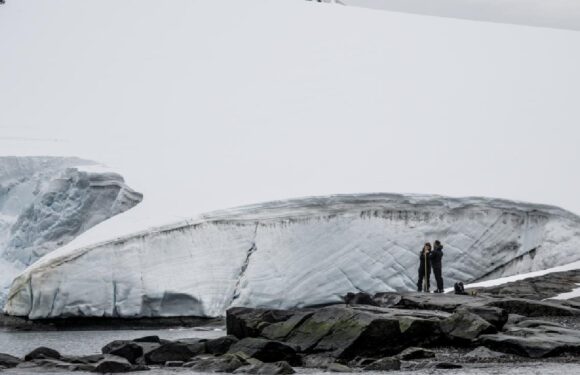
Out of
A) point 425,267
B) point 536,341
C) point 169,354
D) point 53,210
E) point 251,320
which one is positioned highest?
point 53,210

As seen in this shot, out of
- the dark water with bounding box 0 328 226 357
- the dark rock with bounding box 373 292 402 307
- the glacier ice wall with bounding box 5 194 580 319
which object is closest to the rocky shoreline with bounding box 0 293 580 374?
the dark rock with bounding box 373 292 402 307

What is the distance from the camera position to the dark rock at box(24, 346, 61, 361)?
12.0m

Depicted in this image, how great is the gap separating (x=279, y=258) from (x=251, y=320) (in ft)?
12.2

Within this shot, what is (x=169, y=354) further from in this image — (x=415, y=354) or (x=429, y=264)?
(x=429, y=264)

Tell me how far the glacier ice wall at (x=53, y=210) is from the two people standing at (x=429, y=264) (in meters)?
5.12

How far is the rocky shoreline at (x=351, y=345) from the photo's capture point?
34.9 feet

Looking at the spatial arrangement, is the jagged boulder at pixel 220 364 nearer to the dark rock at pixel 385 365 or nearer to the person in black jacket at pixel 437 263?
the dark rock at pixel 385 365

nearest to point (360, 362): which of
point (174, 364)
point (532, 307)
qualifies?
point (174, 364)

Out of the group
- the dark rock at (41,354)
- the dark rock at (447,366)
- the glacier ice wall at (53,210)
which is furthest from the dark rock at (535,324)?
the glacier ice wall at (53,210)

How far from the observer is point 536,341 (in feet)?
35.4

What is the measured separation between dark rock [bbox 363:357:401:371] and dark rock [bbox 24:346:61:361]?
12.0 ft

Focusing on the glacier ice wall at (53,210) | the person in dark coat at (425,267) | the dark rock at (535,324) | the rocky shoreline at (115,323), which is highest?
the glacier ice wall at (53,210)

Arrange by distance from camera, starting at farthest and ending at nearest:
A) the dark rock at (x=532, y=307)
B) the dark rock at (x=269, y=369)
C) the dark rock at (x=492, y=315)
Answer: the dark rock at (x=532, y=307) < the dark rock at (x=492, y=315) < the dark rock at (x=269, y=369)

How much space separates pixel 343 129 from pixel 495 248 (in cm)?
516
